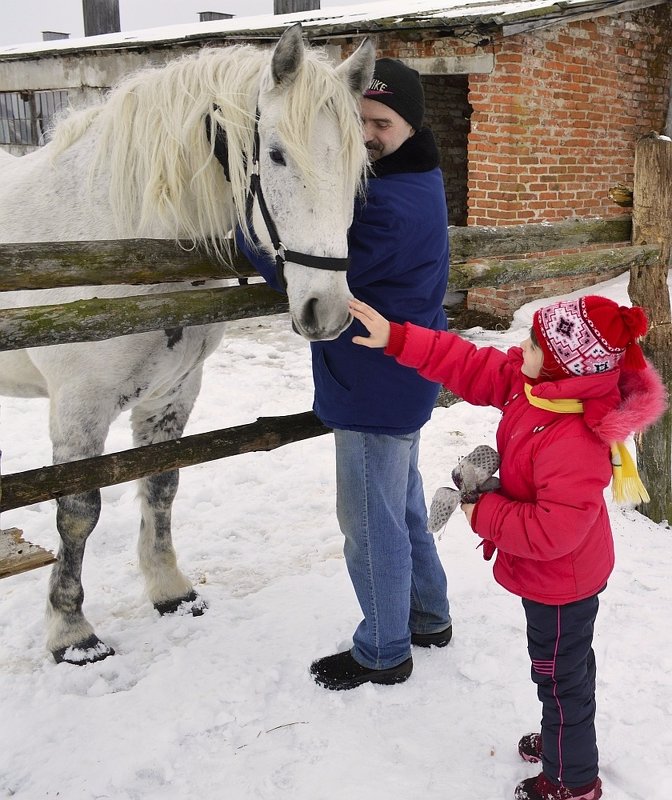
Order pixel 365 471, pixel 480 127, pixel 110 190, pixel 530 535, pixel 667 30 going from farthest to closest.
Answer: pixel 667 30 < pixel 480 127 < pixel 110 190 < pixel 365 471 < pixel 530 535

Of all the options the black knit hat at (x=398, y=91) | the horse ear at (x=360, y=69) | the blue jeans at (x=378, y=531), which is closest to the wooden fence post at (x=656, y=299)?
the blue jeans at (x=378, y=531)

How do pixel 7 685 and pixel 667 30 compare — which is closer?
pixel 7 685

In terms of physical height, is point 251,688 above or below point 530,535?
below

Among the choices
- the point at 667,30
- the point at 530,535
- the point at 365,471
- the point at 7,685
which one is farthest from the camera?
the point at 667,30

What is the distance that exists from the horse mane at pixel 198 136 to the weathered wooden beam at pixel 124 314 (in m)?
0.19

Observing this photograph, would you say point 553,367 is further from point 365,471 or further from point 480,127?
point 480,127

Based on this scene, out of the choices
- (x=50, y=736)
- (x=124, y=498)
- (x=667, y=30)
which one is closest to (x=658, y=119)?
(x=667, y=30)

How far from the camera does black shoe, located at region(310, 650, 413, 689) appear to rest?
2.54 meters

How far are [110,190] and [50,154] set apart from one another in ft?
1.56

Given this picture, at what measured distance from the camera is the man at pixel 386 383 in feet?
6.59

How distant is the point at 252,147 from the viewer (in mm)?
2055

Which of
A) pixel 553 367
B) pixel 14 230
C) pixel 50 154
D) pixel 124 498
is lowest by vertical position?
pixel 124 498

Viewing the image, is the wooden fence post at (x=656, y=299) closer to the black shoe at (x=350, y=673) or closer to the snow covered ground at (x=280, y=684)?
the snow covered ground at (x=280, y=684)

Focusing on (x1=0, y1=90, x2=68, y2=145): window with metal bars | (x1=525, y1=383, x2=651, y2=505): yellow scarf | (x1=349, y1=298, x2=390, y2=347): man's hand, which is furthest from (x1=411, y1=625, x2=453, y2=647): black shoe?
(x1=0, y1=90, x2=68, y2=145): window with metal bars
